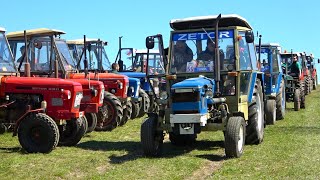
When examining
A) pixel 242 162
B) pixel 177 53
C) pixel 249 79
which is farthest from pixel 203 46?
pixel 242 162

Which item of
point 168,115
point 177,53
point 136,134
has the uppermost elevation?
point 177,53

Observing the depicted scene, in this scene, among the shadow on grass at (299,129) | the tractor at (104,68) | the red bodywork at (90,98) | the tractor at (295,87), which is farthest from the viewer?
the tractor at (295,87)

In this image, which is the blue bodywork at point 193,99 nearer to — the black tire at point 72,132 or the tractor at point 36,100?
the tractor at point 36,100

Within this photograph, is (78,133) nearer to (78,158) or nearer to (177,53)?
(78,158)

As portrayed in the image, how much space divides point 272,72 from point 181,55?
23.4 ft

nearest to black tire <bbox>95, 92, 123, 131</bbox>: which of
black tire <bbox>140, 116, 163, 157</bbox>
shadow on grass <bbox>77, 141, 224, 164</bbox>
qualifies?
shadow on grass <bbox>77, 141, 224, 164</bbox>

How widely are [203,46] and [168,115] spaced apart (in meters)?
1.45

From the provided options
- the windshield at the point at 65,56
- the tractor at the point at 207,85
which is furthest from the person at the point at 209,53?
the windshield at the point at 65,56

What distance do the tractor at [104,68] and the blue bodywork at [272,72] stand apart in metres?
3.79

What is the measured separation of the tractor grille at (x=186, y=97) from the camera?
26.7 feet

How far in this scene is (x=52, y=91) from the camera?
913cm

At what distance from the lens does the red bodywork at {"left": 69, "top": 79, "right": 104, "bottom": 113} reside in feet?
35.1

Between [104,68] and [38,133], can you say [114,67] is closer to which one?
[104,68]

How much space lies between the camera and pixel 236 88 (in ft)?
29.5
